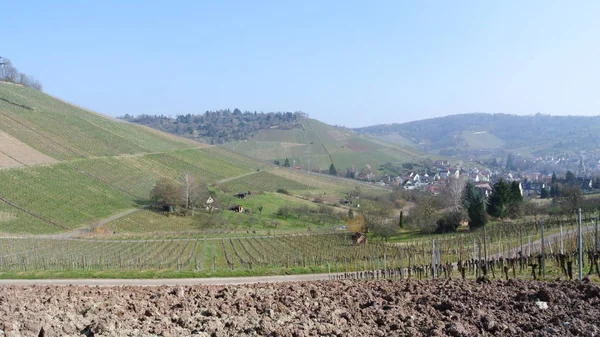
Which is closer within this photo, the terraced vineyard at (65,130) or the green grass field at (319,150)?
the terraced vineyard at (65,130)

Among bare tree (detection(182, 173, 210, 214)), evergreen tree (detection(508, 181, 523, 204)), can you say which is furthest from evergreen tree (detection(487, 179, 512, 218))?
bare tree (detection(182, 173, 210, 214))

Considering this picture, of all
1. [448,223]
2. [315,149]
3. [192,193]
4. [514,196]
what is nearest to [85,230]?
[192,193]

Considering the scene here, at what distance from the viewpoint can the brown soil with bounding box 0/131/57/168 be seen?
60.0 m

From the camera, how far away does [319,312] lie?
10.4 m

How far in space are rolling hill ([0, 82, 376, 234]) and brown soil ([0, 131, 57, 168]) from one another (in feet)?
0.38

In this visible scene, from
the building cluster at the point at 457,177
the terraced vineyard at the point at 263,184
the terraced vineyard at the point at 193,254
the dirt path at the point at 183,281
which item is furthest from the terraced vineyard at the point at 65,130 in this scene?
the building cluster at the point at 457,177

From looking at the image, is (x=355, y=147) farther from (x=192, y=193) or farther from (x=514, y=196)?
(x=514, y=196)

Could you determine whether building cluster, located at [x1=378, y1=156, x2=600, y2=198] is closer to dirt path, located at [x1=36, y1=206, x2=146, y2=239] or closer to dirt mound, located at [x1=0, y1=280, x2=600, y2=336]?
dirt path, located at [x1=36, y1=206, x2=146, y2=239]

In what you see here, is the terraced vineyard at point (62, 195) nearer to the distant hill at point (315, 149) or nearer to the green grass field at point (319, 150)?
the distant hill at point (315, 149)

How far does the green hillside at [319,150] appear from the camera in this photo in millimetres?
147750

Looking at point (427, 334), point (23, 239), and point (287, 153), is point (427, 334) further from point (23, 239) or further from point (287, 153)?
point (287, 153)

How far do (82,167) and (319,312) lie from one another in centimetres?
6570

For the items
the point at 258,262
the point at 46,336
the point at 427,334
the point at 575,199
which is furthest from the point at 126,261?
the point at 575,199

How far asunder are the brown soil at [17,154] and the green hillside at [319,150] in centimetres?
7844
